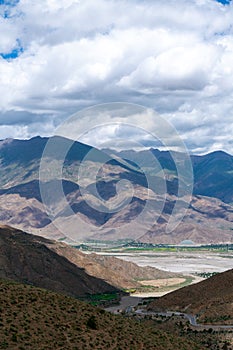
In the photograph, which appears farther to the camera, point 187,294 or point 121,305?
point 121,305

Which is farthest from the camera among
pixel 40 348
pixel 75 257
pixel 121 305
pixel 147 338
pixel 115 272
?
pixel 115 272

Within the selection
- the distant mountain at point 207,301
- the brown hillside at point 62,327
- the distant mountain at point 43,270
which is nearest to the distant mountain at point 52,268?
the distant mountain at point 43,270

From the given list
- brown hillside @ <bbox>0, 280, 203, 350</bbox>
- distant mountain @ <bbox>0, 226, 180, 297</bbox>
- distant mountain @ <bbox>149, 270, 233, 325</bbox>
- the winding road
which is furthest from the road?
distant mountain @ <bbox>0, 226, 180, 297</bbox>

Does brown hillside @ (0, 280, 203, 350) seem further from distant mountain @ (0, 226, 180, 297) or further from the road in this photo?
distant mountain @ (0, 226, 180, 297)

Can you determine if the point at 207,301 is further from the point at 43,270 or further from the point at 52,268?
the point at 52,268

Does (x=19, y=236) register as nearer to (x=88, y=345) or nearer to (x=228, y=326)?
(x=228, y=326)

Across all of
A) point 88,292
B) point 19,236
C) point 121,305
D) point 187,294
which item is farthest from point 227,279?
point 19,236
